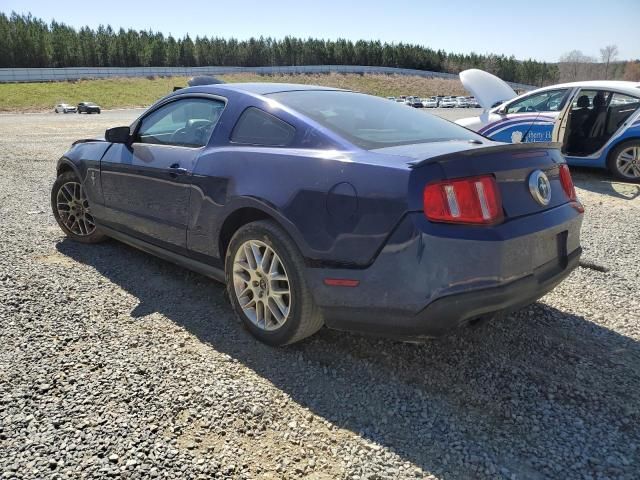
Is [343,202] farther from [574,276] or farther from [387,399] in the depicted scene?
[574,276]

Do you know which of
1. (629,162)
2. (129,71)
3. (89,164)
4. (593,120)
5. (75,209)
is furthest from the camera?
(129,71)

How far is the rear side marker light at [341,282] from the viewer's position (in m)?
2.52

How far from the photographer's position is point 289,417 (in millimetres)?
2385

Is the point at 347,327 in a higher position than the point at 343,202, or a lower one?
lower

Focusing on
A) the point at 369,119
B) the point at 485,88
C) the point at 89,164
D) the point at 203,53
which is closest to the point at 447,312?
the point at 369,119

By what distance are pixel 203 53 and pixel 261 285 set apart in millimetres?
94156

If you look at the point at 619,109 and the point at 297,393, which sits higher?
the point at 619,109

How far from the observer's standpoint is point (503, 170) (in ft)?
8.10

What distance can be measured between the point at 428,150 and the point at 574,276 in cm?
233

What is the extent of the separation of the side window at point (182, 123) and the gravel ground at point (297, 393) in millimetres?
1134

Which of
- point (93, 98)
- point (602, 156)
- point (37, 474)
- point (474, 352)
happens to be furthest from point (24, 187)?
point (93, 98)

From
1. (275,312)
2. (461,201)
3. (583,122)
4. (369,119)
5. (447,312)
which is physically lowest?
(275,312)

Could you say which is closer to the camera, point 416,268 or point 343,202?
point 416,268

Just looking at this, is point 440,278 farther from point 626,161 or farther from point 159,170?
point 626,161
